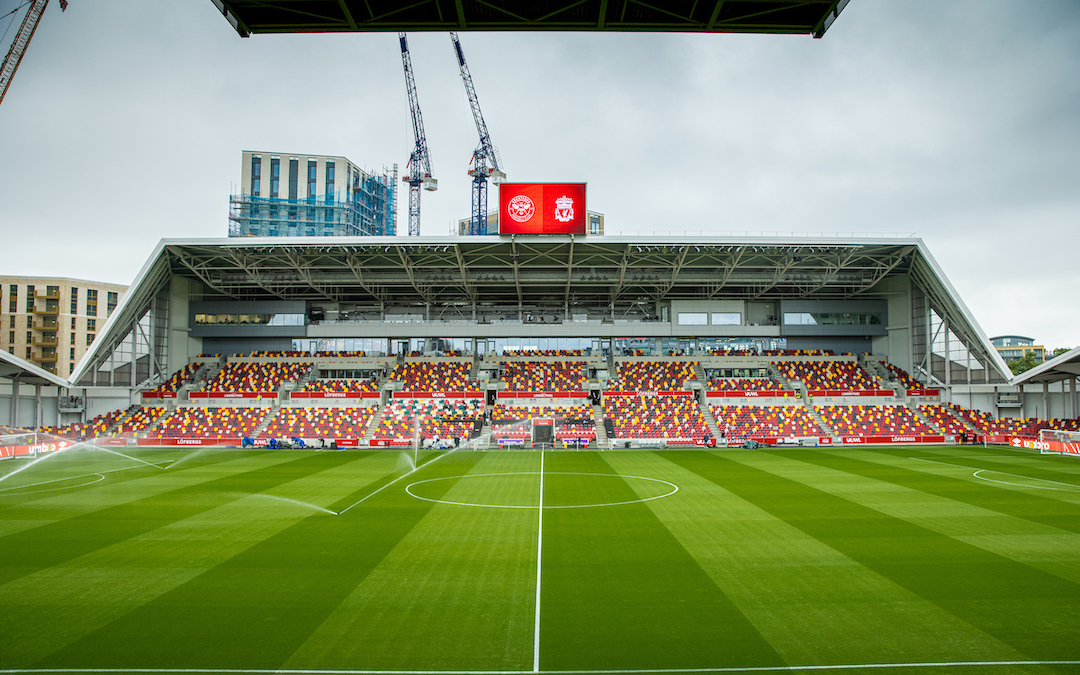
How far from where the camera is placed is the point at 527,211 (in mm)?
47000

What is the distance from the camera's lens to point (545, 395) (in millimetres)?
54906

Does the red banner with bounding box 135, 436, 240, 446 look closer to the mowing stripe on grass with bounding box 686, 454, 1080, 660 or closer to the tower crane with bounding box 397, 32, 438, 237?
the mowing stripe on grass with bounding box 686, 454, 1080, 660

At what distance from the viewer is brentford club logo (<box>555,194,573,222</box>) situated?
153ft

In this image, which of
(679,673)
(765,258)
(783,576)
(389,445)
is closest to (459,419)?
(389,445)

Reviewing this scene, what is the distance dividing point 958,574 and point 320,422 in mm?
46135

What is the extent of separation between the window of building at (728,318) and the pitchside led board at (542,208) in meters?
21.8

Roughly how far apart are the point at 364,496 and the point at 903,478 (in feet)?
79.7

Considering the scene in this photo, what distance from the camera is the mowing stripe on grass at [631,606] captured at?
9.38 metres

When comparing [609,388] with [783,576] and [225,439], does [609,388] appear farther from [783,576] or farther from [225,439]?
[783,576]

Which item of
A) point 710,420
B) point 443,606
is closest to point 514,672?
point 443,606

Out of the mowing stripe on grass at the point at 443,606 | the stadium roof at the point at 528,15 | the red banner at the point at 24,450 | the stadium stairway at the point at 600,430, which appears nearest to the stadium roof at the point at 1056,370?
the stadium stairway at the point at 600,430

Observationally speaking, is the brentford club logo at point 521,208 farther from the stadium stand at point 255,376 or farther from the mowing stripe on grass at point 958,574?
the mowing stripe on grass at point 958,574

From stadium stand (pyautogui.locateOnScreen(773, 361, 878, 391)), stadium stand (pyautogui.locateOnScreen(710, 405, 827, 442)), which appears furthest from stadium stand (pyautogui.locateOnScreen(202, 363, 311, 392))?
stadium stand (pyautogui.locateOnScreen(773, 361, 878, 391))

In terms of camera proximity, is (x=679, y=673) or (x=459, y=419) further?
(x=459, y=419)
